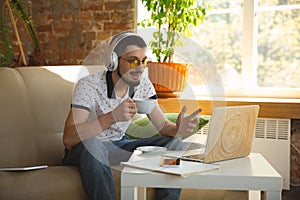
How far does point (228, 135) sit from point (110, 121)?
1.69ft

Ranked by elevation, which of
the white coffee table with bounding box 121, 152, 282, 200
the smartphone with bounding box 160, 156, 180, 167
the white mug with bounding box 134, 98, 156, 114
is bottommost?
the white coffee table with bounding box 121, 152, 282, 200

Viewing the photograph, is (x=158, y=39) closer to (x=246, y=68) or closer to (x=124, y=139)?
(x=246, y=68)

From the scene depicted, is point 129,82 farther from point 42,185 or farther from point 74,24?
point 74,24

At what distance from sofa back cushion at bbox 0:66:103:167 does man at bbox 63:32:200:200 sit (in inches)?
9.6

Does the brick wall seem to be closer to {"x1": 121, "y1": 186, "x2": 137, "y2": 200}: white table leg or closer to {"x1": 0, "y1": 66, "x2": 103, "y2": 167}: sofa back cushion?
{"x1": 0, "y1": 66, "x2": 103, "y2": 167}: sofa back cushion

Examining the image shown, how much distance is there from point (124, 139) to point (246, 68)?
52.8 inches

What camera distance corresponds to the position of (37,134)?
2111 mm

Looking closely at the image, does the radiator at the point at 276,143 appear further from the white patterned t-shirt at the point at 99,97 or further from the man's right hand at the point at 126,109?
the man's right hand at the point at 126,109

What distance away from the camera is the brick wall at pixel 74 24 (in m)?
3.22

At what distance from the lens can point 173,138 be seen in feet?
6.30

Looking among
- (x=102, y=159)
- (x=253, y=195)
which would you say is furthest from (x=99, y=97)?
(x=253, y=195)

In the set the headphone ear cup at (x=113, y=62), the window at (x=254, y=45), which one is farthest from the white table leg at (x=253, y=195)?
the window at (x=254, y=45)

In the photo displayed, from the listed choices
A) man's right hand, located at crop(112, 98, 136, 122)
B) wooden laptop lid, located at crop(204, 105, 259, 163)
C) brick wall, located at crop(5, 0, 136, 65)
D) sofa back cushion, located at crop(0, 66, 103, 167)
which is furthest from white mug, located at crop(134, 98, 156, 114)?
brick wall, located at crop(5, 0, 136, 65)

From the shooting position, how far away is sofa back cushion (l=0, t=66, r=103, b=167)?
1.99 meters
